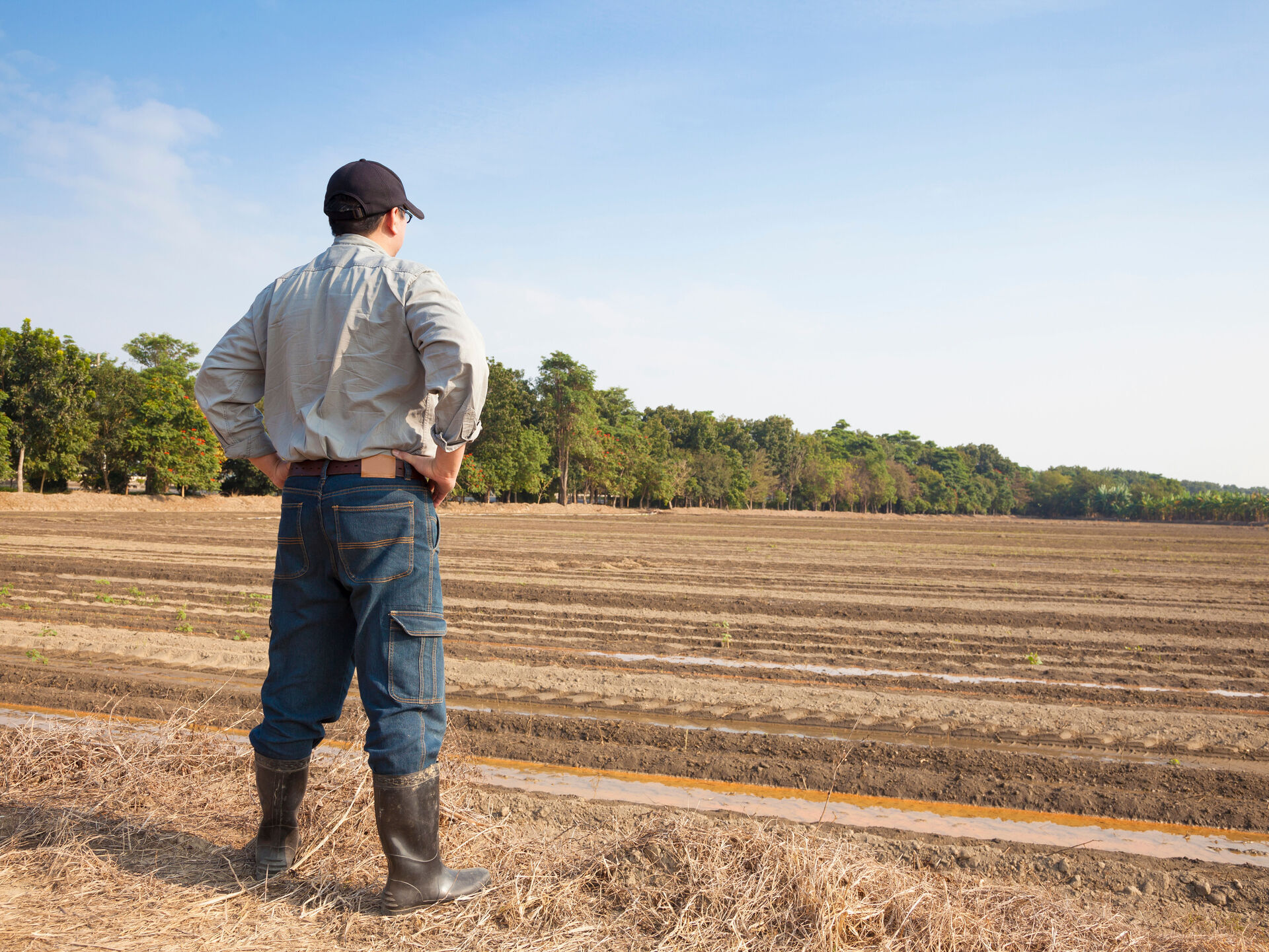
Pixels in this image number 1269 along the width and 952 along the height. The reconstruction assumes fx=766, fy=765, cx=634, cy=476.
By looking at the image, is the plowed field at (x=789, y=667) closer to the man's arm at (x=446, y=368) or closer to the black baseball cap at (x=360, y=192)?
the man's arm at (x=446, y=368)

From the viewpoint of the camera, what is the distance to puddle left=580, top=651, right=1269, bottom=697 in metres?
6.89

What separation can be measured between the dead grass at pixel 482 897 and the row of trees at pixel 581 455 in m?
34.0

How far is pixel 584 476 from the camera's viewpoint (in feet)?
188

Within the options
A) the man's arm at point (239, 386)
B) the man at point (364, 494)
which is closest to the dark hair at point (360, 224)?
the man at point (364, 494)

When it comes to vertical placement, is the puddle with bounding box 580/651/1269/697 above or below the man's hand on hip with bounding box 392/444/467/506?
below

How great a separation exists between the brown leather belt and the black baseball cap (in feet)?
2.55

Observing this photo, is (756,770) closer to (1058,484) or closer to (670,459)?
(670,459)

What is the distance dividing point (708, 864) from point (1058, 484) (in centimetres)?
12330

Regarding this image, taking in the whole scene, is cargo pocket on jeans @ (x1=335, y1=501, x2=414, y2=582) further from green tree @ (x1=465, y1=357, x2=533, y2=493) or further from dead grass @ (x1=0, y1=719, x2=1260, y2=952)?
green tree @ (x1=465, y1=357, x2=533, y2=493)

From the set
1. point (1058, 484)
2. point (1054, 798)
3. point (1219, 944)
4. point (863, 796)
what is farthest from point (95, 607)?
point (1058, 484)

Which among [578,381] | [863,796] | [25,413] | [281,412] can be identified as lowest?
[863,796]

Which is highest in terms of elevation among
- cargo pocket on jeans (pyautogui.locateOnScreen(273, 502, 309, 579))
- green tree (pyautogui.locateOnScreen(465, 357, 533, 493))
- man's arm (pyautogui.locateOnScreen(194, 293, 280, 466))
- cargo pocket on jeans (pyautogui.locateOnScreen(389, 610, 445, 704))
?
green tree (pyautogui.locateOnScreen(465, 357, 533, 493))

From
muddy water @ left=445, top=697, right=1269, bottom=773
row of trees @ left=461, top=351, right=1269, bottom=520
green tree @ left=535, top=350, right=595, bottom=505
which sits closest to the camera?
muddy water @ left=445, top=697, right=1269, bottom=773

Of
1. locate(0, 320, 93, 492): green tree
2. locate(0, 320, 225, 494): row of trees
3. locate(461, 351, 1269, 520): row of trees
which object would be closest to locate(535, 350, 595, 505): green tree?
locate(461, 351, 1269, 520): row of trees
